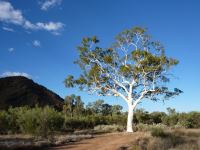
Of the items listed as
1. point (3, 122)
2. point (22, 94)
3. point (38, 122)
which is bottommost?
point (38, 122)

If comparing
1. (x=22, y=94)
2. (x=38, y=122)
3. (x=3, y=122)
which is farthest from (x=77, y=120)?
(x=22, y=94)

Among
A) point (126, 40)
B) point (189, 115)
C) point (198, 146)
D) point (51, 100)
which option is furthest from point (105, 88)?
point (51, 100)

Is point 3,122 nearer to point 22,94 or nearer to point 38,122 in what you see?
point 38,122

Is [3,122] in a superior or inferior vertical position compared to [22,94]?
inferior

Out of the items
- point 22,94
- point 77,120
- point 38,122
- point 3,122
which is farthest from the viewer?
point 22,94

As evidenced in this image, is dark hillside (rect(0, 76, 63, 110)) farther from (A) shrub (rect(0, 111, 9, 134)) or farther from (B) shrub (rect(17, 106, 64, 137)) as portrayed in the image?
(B) shrub (rect(17, 106, 64, 137))

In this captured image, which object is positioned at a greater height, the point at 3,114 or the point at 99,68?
the point at 99,68

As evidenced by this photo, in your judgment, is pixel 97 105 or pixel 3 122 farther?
pixel 97 105

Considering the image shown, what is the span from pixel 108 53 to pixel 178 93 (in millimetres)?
8276

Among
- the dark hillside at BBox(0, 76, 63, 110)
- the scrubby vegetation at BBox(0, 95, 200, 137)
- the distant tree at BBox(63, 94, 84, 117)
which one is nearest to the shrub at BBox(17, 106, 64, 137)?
the scrubby vegetation at BBox(0, 95, 200, 137)

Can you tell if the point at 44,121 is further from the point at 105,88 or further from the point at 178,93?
the point at 178,93

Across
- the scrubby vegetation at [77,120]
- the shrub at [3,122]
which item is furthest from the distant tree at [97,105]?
the shrub at [3,122]

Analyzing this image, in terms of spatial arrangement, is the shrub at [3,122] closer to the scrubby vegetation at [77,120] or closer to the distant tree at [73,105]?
the scrubby vegetation at [77,120]

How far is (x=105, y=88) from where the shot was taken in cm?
3950
